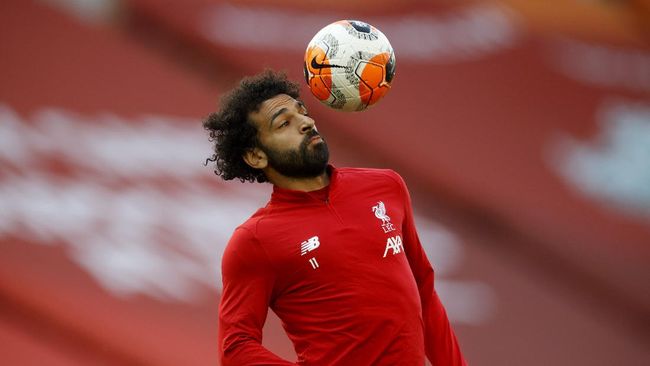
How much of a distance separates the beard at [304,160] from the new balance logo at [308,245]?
0.85 ft

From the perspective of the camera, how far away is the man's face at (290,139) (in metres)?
3.51

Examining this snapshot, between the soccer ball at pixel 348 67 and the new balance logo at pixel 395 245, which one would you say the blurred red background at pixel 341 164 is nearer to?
the soccer ball at pixel 348 67

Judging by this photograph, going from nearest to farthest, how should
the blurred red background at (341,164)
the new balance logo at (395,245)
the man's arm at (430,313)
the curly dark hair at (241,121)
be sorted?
the new balance logo at (395,245) → the man's arm at (430,313) → the curly dark hair at (241,121) → the blurred red background at (341,164)

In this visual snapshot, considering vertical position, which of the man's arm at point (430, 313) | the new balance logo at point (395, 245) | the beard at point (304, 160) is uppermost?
the beard at point (304, 160)

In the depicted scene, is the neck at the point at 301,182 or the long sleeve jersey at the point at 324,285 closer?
the long sleeve jersey at the point at 324,285

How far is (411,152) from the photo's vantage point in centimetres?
636

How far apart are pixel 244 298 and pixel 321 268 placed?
0.26 metres

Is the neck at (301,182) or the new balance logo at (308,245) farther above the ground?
the neck at (301,182)

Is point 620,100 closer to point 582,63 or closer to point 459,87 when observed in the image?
point 582,63

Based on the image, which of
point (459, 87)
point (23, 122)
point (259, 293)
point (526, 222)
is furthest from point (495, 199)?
point (259, 293)

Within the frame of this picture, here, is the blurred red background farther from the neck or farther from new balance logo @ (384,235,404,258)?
new balance logo @ (384,235,404,258)

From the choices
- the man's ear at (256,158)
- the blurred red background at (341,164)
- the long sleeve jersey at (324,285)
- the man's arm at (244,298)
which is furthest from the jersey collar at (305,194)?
the blurred red background at (341,164)

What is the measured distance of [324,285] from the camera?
3383mm

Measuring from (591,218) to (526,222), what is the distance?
388 millimetres
